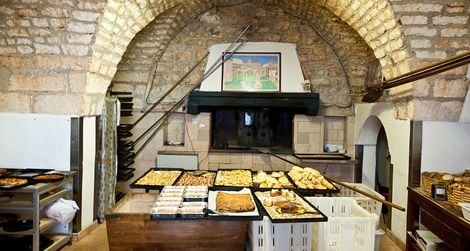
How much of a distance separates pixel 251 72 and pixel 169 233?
382cm

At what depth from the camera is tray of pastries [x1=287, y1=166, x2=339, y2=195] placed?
155 inches

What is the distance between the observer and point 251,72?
6250 mm

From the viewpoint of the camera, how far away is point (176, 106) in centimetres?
Answer: 636

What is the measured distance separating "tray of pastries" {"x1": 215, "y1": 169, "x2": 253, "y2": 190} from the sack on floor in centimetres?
157

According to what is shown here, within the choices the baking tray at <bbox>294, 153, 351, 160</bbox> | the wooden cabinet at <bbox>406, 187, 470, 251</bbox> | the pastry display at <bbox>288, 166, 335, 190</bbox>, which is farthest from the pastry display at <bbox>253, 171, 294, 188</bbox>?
the baking tray at <bbox>294, 153, 351, 160</bbox>

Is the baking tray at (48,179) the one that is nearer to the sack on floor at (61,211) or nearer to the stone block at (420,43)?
the sack on floor at (61,211)

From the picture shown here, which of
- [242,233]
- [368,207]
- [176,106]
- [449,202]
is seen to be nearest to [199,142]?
[176,106]

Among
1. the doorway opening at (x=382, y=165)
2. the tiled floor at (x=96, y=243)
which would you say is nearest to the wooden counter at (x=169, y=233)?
the tiled floor at (x=96, y=243)

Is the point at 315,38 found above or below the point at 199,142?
above

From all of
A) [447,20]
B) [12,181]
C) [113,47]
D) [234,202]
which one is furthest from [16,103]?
[447,20]

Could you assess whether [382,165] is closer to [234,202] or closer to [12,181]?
[234,202]

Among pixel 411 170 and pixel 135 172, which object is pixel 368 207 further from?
pixel 135 172

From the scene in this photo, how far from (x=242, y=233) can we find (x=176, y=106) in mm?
3737

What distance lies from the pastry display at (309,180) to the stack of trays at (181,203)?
1.09 meters
